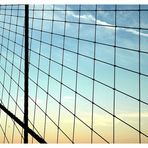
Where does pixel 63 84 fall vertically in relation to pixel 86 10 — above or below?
below

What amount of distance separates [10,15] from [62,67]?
11.1ft

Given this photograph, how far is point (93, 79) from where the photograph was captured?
20.2 feet

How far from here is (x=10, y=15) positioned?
9.43 metres

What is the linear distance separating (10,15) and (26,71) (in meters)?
4.87

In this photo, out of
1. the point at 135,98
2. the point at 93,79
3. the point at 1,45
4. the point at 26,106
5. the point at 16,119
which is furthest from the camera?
the point at 1,45

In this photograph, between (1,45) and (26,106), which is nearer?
(26,106)

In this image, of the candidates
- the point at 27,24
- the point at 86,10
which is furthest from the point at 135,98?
the point at 86,10

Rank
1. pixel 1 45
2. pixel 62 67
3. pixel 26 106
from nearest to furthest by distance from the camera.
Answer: pixel 26 106 → pixel 62 67 → pixel 1 45

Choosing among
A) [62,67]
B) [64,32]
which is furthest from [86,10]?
[62,67]
